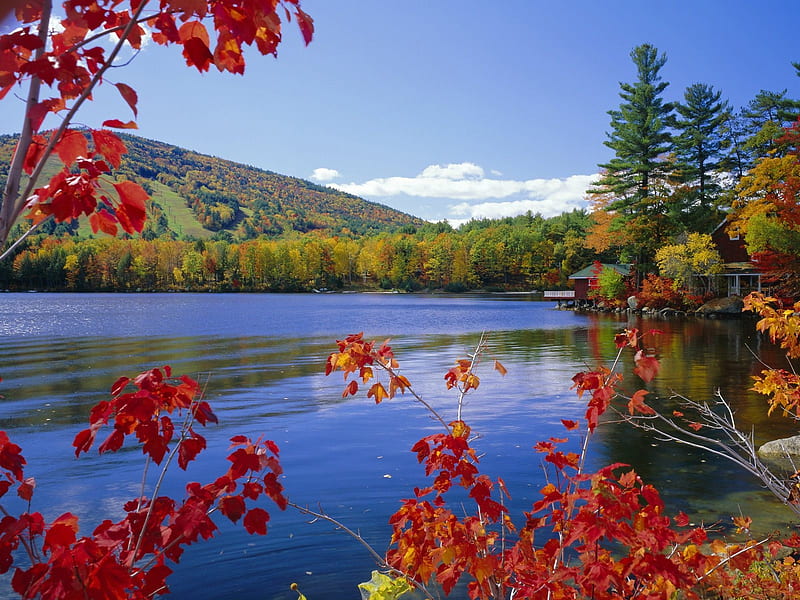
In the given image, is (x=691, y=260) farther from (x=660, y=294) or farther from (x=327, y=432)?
(x=327, y=432)

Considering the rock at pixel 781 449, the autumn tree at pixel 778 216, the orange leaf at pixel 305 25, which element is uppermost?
the autumn tree at pixel 778 216

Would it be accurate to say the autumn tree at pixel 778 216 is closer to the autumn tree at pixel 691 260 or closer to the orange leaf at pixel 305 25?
the autumn tree at pixel 691 260

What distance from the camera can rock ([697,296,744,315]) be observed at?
3625 cm

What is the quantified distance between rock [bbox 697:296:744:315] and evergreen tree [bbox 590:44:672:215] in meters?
9.11

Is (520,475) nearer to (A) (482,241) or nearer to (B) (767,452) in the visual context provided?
(B) (767,452)

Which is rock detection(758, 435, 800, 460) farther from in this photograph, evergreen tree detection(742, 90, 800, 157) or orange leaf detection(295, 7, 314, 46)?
evergreen tree detection(742, 90, 800, 157)

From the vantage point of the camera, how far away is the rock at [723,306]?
1427 inches

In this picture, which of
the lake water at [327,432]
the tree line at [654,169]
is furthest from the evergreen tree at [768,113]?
the lake water at [327,432]

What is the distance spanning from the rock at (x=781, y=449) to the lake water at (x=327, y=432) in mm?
690

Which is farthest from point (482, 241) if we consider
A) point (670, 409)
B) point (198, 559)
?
point (198, 559)

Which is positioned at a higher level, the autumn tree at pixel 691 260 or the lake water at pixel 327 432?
the autumn tree at pixel 691 260

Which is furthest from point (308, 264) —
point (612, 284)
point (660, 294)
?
point (660, 294)

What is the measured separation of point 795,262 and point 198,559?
35.6 m

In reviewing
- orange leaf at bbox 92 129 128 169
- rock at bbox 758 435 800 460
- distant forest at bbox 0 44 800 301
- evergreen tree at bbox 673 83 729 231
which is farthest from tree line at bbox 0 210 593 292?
orange leaf at bbox 92 129 128 169
